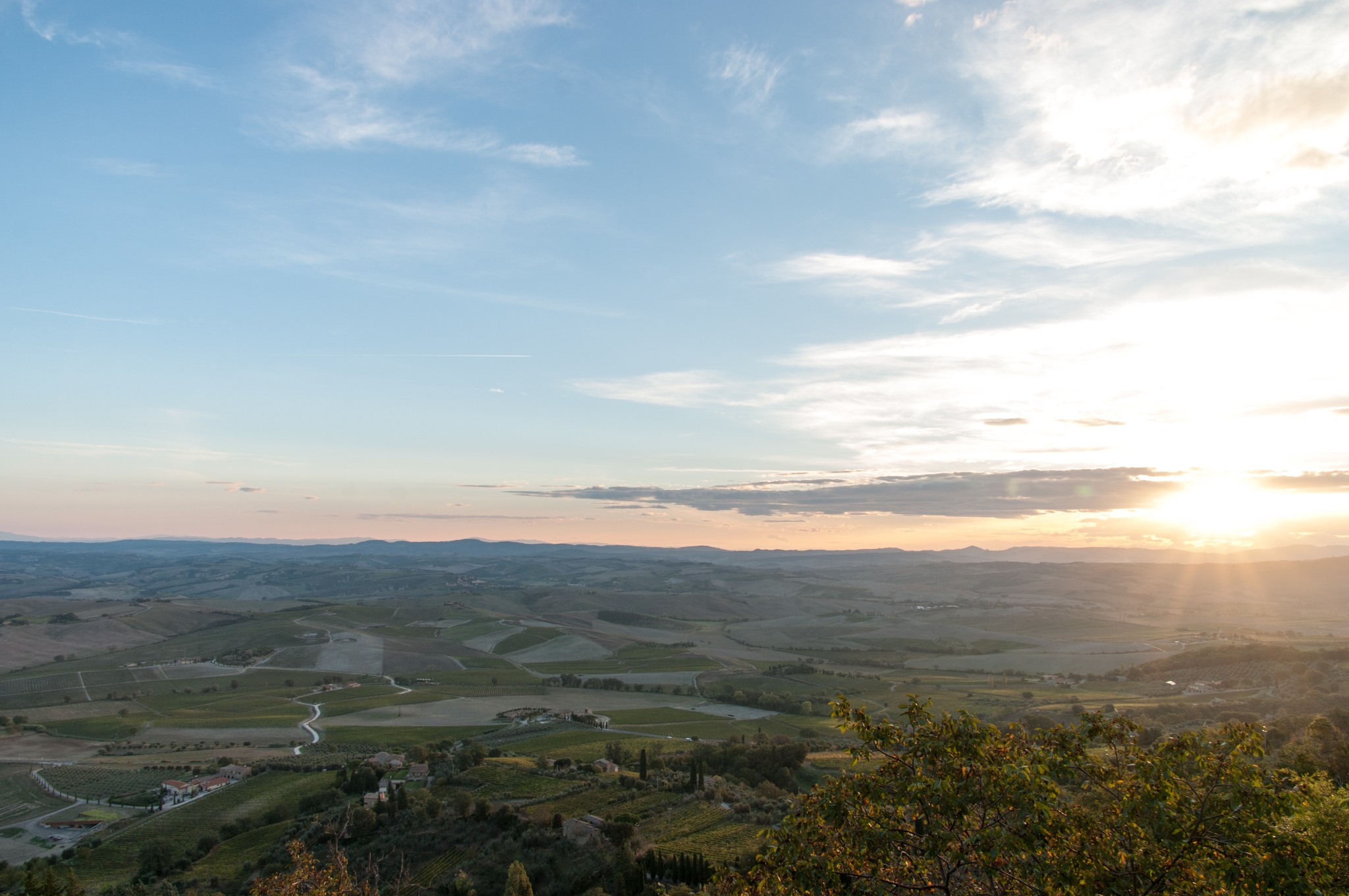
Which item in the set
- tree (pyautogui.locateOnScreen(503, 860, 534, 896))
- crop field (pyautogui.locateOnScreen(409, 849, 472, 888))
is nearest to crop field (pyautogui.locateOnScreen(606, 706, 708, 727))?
crop field (pyautogui.locateOnScreen(409, 849, 472, 888))

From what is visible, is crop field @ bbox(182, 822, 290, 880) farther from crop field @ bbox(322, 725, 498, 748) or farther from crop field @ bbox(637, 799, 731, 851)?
crop field @ bbox(322, 725, 498, 748)

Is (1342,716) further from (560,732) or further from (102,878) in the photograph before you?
(102,878)

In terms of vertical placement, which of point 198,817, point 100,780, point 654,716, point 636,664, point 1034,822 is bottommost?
point 636,664

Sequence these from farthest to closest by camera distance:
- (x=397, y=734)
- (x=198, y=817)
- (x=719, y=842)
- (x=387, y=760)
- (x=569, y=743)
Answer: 1. (x=397, y=734)
2. (x=569, y=743)
3. (x=387, y=760)
4. (x=198, y=817)
5. (x=719, y=842)

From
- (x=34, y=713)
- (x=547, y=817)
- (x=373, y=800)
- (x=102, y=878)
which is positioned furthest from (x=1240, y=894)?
(x=34, y=713)

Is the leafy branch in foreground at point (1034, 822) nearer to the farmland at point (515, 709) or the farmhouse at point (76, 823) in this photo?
the farmland at point (515, 709)

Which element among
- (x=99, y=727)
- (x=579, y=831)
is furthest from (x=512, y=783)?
(x=99, y=727)

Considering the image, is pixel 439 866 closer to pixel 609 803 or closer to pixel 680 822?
pixel 609 803
